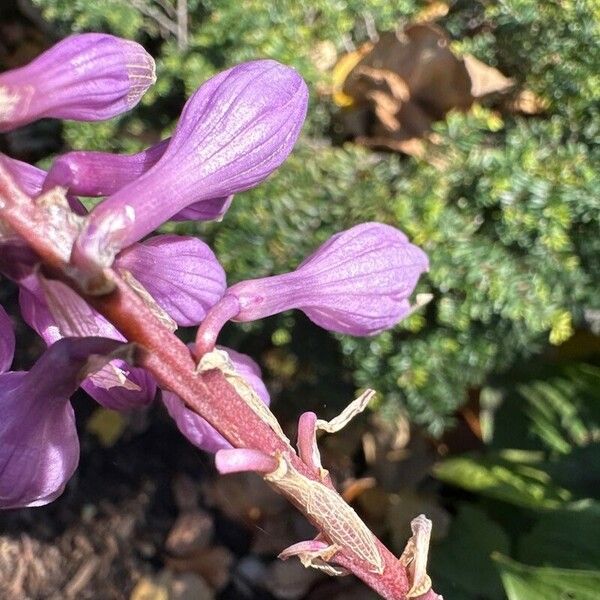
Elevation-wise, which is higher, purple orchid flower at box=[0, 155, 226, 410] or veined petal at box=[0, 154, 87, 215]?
veined petal at box=[0, 154, 87, 215]

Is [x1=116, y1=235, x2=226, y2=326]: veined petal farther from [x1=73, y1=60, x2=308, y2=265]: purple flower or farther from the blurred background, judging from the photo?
the blurred background

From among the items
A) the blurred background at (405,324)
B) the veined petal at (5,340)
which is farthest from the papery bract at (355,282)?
the blurred background at (405,324)

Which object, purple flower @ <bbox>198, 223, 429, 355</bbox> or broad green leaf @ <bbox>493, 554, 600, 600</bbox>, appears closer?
purple flower @ <bbox>198, 223, 429, 355</bbox>

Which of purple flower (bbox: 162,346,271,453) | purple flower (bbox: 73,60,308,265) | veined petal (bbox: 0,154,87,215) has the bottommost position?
purple flower (bbox: 162,346,271,453)

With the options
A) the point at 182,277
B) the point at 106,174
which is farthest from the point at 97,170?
the point at 182,277

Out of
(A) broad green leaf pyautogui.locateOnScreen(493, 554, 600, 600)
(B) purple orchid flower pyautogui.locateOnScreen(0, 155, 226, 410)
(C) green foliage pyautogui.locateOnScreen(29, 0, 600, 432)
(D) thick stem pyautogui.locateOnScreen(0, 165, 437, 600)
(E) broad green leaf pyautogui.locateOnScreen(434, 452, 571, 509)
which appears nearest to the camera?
(D) thick stem pyautogui.locateOnScreen(0, 165, 437, 600)

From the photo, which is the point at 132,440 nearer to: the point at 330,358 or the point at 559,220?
the point at 330,358

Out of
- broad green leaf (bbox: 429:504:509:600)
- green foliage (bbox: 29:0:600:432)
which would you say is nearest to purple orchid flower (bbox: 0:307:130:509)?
green foliage (bbox: 29:0:600:432)
